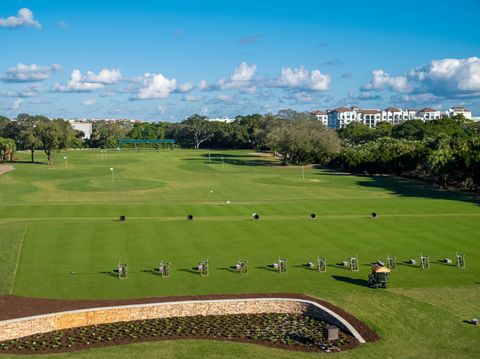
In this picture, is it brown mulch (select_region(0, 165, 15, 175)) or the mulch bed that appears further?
brown mulch (select_region(0, 165, 15, 175))

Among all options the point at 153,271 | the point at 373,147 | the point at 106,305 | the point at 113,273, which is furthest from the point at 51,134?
the point at 106,305

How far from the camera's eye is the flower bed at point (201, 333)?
81.5 ft

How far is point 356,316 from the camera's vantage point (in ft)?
92.3

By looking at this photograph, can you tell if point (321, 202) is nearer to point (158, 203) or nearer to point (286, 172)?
point (158, 203)

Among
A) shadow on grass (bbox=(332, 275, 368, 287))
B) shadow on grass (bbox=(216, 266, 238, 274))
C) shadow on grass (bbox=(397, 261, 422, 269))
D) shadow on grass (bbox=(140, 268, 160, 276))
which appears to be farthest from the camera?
shadow on grass (bbox=(397, 261, 422, 269))

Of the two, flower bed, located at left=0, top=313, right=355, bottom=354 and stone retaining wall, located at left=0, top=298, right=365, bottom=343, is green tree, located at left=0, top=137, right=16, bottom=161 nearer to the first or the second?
stone retaining wall, located at left=0, top=298, right=365, bottom=343

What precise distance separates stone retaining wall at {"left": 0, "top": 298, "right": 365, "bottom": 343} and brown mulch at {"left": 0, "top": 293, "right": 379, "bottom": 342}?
3.06 feet

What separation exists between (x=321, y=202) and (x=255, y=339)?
44.3 meters

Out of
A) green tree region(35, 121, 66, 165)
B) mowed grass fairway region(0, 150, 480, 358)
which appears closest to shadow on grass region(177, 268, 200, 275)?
mowed grass fairway region(0, 150, 480, 358)

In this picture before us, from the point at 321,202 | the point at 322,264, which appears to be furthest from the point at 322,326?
the point at 321,202

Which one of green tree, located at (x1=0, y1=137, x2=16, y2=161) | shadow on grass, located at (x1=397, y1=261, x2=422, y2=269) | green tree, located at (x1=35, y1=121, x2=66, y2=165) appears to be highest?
green tree, located at (x1=35, y1=121, x2=66, y2=165)

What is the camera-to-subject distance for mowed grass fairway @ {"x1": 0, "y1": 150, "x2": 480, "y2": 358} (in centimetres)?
2691

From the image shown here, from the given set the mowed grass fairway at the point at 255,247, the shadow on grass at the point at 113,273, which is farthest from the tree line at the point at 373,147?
the shadow on grass at the point at 113,273

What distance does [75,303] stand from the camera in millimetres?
29688
